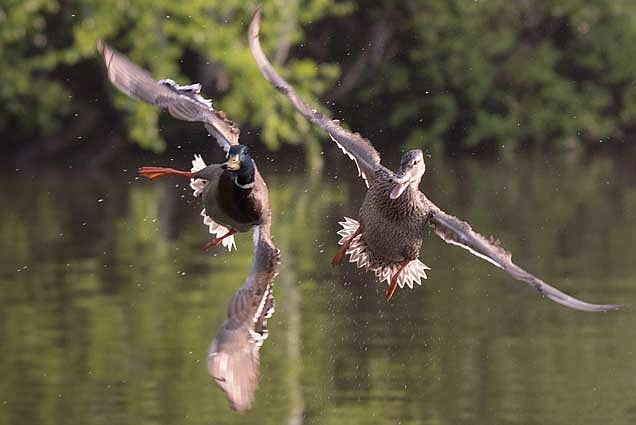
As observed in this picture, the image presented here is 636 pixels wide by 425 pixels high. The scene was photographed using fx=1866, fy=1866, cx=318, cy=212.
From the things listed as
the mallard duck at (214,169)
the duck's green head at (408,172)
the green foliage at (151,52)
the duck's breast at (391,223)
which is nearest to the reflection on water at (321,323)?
the duck's breast at (391,223)

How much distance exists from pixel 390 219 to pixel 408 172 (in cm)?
28

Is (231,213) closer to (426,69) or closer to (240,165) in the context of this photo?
(240,165)

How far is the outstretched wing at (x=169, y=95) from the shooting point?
9.20 meters

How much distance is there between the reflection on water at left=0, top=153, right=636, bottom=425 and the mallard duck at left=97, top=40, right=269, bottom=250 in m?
2.47

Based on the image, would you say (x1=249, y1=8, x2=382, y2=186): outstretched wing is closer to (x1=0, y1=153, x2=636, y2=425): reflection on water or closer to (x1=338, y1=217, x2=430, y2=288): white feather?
(x1=338, y1=217, x2=430, y2=288): white feather

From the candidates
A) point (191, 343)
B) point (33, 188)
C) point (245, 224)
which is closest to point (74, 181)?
point (33, 188)

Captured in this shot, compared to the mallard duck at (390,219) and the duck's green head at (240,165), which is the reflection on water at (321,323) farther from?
the duck's green head at (240,165)

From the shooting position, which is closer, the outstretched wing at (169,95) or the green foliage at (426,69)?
the outstretched wing at (169,95)

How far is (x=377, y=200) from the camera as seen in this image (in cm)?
884

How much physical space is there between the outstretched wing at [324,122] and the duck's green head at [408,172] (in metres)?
0.31

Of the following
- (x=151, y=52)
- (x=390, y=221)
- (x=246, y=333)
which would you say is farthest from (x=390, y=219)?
(x=151, y=52)

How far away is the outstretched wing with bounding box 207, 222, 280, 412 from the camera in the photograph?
23.9 ft

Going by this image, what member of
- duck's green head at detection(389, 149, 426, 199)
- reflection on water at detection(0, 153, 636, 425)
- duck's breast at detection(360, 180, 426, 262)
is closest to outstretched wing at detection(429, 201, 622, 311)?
duck's breast at detection(360, 180, 426, 262)

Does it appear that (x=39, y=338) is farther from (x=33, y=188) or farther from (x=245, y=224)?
(x=33, y=188)
